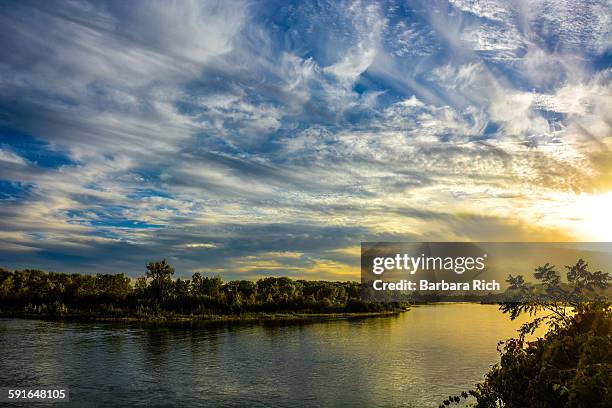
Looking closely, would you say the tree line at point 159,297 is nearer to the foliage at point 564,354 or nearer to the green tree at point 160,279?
the green tree at point 160,279

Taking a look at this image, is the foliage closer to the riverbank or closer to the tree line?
the riverbank

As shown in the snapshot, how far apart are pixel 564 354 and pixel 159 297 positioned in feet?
380

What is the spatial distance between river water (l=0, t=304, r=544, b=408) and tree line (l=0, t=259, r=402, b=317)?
3175cm

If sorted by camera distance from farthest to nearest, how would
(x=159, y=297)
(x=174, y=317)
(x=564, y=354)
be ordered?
1. (x=159, y=297)
2. (x=174, y=317)
3. (x=564, y=354)

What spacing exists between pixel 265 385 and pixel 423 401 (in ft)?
43.0

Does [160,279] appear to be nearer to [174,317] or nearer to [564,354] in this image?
[174,317]

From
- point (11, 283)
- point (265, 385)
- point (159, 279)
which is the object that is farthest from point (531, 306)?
point (11, 283)

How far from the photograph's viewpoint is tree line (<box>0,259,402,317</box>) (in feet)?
363

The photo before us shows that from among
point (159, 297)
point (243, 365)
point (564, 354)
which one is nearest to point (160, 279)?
point (159, 297)

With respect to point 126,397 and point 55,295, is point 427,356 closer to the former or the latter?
point 126,397

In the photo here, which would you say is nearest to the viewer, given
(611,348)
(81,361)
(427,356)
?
(611,348)

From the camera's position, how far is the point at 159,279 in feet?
411

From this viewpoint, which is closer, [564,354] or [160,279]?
[564,354]

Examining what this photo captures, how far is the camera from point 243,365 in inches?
1930
